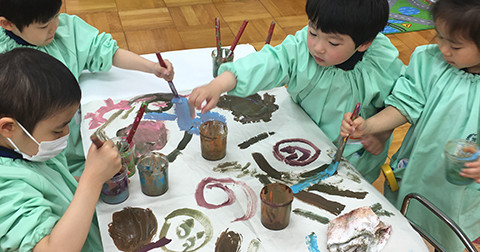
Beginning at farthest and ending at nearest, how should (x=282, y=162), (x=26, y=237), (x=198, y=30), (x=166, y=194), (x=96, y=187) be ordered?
(x=198, y=30) → (x=282, y=162) → (x=166, y=194) → (x=96, y=187) → (x=26, y=237)

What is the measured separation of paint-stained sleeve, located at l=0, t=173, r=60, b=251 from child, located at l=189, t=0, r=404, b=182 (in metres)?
0.46

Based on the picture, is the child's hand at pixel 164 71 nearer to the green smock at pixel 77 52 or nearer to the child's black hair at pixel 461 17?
the green smock at pixel 77 52

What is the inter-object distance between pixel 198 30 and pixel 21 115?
2017mm

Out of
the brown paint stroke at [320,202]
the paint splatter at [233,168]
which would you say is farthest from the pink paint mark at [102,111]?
the brown paint stroke at [320,202]

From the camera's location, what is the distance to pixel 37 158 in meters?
0.96

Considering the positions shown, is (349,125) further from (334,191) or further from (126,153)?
(126,153)

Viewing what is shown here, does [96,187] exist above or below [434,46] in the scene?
below

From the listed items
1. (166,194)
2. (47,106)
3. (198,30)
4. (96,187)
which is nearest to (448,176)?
(166,194)

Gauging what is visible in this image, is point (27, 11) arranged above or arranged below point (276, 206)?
above

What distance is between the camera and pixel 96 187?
3.00ft

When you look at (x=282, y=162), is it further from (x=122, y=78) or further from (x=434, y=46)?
(x=122, y=78)

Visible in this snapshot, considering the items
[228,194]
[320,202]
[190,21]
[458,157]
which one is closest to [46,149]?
[228,194]

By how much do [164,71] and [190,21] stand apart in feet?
5.19

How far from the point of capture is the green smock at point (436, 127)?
1176mm
